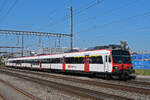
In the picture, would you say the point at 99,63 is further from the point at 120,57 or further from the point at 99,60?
the point at 120,57

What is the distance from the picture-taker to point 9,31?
29688 mm

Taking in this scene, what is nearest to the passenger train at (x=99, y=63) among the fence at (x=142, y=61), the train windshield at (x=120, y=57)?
the train windshield at (x=120, y=57)

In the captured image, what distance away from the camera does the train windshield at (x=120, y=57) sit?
16484mm

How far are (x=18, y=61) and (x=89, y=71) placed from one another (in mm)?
29815

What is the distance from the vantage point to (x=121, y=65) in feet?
53.6

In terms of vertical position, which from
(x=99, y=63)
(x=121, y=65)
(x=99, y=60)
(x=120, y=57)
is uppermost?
(x=120, y=57)

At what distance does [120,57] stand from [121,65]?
0.78 metres

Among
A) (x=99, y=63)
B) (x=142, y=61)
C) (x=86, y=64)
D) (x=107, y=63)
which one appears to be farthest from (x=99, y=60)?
(x=142, y=61)

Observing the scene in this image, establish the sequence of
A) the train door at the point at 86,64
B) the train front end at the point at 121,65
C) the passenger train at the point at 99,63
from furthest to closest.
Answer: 1. the train door at the point at 86,64
2. the passenger train at the point at 99,63
3. the train front end at the point at 121,65

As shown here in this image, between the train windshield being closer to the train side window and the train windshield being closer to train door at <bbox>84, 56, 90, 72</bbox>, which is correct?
the train side window

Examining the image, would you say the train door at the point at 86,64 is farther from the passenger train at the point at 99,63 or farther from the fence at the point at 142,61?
the fence at the point at 142,61

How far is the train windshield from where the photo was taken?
54.1 feet

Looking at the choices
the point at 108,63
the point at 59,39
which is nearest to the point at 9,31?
the point at 59,39

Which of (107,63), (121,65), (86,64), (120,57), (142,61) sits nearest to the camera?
(121,65)
